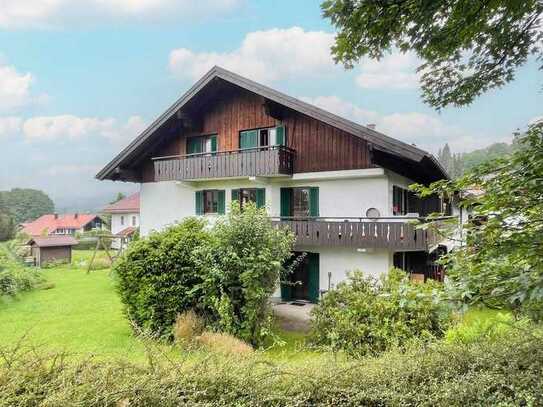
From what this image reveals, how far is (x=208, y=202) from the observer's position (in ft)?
62.0

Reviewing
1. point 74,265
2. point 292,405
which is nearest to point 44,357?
point 292,405

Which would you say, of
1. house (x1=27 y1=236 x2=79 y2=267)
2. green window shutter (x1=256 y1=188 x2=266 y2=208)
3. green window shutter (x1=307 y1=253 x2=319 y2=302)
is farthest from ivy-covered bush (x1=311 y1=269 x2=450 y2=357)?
house (x1=27 y1=236 x2=79 y2=267)

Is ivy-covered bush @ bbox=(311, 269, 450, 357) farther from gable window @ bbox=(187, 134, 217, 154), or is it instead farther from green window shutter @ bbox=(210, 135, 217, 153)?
gable window @ bbox=(187, 134, 217, 154)

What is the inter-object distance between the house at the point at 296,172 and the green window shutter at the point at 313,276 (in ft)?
0.14

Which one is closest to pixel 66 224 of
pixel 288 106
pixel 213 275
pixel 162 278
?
pixel 288 106

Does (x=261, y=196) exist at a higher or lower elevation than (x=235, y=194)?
lower

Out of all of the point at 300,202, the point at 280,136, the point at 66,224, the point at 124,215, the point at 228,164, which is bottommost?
the point at 66,224

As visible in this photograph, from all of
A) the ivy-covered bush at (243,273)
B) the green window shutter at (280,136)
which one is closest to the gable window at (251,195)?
the green window shutter at (280,136)

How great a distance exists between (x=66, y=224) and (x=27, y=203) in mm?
51570

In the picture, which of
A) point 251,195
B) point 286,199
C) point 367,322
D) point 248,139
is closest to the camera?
point 367,322

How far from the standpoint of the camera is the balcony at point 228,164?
51.8 ft

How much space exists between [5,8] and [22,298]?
11300 mm

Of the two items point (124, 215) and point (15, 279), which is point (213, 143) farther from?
point (124, 215)

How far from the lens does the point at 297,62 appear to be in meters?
14.4
